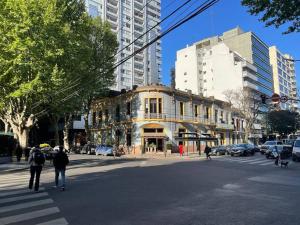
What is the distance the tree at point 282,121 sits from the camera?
73.2m

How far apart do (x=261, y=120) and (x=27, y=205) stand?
8166 centimetres

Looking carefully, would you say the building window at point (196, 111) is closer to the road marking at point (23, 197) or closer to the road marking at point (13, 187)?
the road marking at point (13, 187)

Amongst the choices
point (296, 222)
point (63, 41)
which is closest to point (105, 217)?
point (296, 222)

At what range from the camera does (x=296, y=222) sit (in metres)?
6.93

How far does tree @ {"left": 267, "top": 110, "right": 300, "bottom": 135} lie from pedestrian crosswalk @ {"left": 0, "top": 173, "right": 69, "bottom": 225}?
69.9m

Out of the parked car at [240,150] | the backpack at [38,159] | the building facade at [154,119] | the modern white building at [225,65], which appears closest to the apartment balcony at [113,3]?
the modern white building at [225,65]

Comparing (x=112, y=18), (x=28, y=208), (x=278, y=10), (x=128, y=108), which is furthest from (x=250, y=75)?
(x=28, y=208)

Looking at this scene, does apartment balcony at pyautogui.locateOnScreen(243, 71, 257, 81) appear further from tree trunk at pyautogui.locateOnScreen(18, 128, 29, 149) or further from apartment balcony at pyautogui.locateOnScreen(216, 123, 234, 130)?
tree trunk at pyautogui.locateOnScreen(18, 128, 29, 149)

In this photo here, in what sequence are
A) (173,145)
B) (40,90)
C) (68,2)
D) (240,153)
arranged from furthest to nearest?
(173,145) < (240,153) < (68,2) < (40,90)

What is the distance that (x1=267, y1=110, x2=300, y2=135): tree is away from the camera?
7319cm

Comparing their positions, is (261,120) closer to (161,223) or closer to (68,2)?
(68,2)

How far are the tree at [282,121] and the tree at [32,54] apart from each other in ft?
184

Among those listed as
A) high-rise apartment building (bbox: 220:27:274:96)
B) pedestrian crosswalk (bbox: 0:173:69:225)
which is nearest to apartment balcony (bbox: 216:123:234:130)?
high-rise apartment building (bbox: 220:27:274:96)

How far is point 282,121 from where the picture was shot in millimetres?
73312
